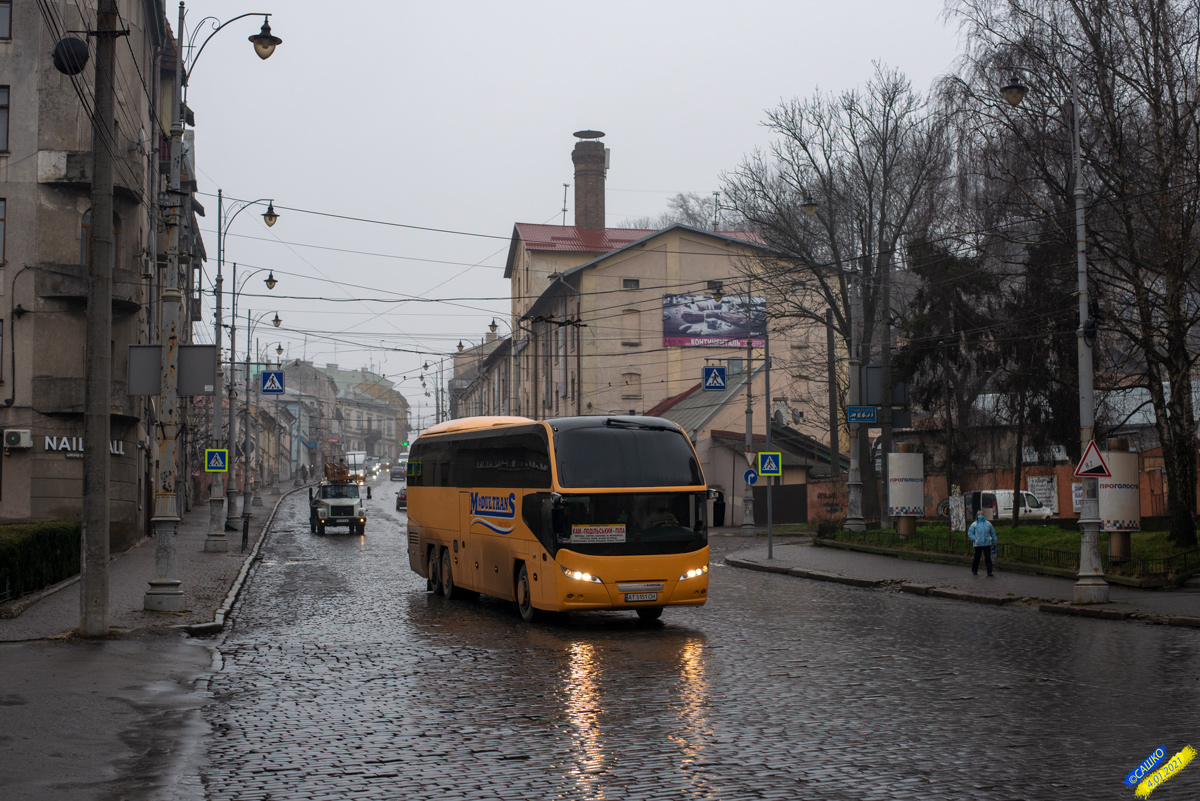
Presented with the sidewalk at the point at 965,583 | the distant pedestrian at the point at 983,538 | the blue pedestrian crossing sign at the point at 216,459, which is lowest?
the sidewalk at the point at 965,583

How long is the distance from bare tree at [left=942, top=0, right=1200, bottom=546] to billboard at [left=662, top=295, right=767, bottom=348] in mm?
38243

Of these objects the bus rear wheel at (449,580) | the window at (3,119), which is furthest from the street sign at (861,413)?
the window at (3,119)

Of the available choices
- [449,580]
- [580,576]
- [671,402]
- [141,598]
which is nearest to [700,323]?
[671,402]

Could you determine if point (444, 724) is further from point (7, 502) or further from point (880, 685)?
point (7, 502)

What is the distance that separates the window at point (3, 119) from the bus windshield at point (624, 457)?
815 inches

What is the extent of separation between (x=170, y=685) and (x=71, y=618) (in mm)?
5955

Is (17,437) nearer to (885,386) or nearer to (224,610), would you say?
(224,610)

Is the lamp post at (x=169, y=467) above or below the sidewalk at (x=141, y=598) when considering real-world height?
above

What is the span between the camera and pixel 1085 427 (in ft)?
67.8

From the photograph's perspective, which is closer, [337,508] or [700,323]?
[337,508]

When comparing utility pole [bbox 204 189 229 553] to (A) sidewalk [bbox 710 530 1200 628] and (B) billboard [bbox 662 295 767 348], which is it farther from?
(B) billboard [bbox 662 295 767 348]

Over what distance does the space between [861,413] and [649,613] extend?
707 inches

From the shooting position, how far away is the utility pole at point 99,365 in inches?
574

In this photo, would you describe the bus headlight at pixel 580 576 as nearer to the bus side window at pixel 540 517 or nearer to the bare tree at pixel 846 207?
the bus side window at pixel 540 517
